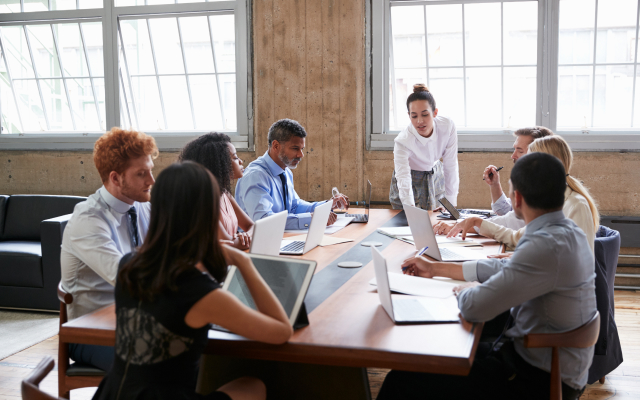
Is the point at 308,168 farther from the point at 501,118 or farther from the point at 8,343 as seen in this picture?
the point at 8,343

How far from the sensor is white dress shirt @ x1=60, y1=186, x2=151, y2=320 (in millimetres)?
1852

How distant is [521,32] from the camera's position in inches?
189

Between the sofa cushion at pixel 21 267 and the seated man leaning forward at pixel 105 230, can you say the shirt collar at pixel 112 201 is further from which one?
the sofa cushion at pixel 21 267

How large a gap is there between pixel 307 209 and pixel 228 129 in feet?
7.24

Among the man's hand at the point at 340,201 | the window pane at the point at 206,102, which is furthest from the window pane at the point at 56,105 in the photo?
the man's hand at the point at 340,201

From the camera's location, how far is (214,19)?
539cm

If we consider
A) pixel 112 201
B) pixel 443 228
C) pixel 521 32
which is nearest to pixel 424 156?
pixel 443 228

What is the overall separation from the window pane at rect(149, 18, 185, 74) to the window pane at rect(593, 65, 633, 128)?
4.03 m

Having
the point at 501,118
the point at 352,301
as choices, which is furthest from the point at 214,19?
the point at 352,301

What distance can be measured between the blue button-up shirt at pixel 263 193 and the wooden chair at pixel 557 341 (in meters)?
1.74

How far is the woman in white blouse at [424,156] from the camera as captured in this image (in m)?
3.94

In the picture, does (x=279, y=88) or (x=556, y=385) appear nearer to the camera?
(x=556, y=385)

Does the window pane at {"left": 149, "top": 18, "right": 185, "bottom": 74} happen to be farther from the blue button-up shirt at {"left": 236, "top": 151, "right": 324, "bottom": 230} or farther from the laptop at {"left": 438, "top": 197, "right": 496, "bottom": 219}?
the laptop at {"left": 438, "top": 197, "right": 496, "bottom": 219}

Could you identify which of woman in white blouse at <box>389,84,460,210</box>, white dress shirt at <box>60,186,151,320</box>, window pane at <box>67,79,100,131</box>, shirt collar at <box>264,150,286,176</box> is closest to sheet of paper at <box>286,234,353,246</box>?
shirt collar at <box>264,150,286,176</box>
